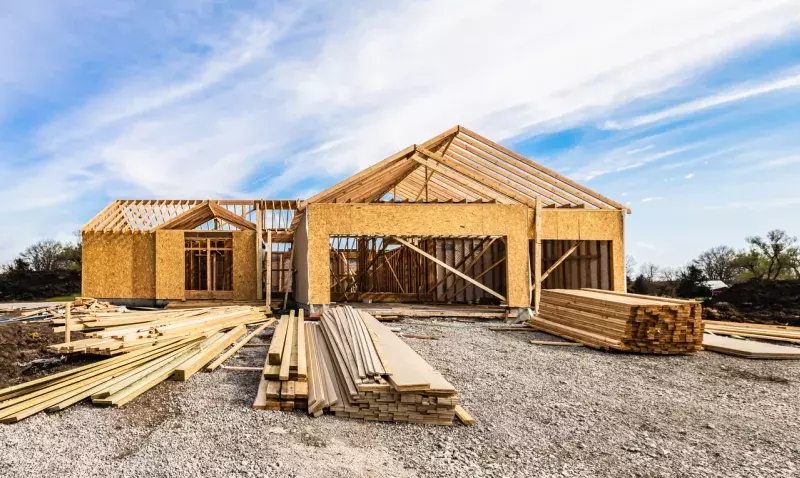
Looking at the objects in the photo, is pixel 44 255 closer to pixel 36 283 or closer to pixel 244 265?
pixel 36 283

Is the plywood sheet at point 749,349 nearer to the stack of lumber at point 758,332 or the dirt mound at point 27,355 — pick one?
the stack of lumber at point 758,332

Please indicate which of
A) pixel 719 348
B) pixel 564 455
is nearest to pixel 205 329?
pixel 564 455

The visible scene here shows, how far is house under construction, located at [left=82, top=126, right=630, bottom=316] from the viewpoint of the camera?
509 inches

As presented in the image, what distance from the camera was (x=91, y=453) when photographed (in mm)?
4215

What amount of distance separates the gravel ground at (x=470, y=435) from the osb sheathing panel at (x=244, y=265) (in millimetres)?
10721

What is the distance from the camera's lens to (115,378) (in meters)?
6.20

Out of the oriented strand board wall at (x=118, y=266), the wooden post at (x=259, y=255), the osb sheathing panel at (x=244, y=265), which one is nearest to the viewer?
the wooden post at (x=259, y=255)

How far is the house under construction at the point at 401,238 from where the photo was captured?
12.9 m

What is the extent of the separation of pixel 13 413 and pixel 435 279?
1406 cm

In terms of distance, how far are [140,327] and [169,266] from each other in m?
8.86

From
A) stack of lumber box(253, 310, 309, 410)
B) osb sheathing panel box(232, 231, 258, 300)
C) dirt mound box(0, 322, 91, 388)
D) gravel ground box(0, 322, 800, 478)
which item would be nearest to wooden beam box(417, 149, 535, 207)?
gravel ground box(0, 322, 800, 478)

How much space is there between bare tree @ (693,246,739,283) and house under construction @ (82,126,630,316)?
33.9 m

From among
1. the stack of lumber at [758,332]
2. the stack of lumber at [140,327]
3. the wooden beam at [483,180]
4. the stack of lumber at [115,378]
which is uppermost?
the wooden beam at [483,180]

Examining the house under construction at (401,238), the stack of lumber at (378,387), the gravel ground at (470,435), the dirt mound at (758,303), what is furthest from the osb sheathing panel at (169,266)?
the dirt mound at (758,303)
